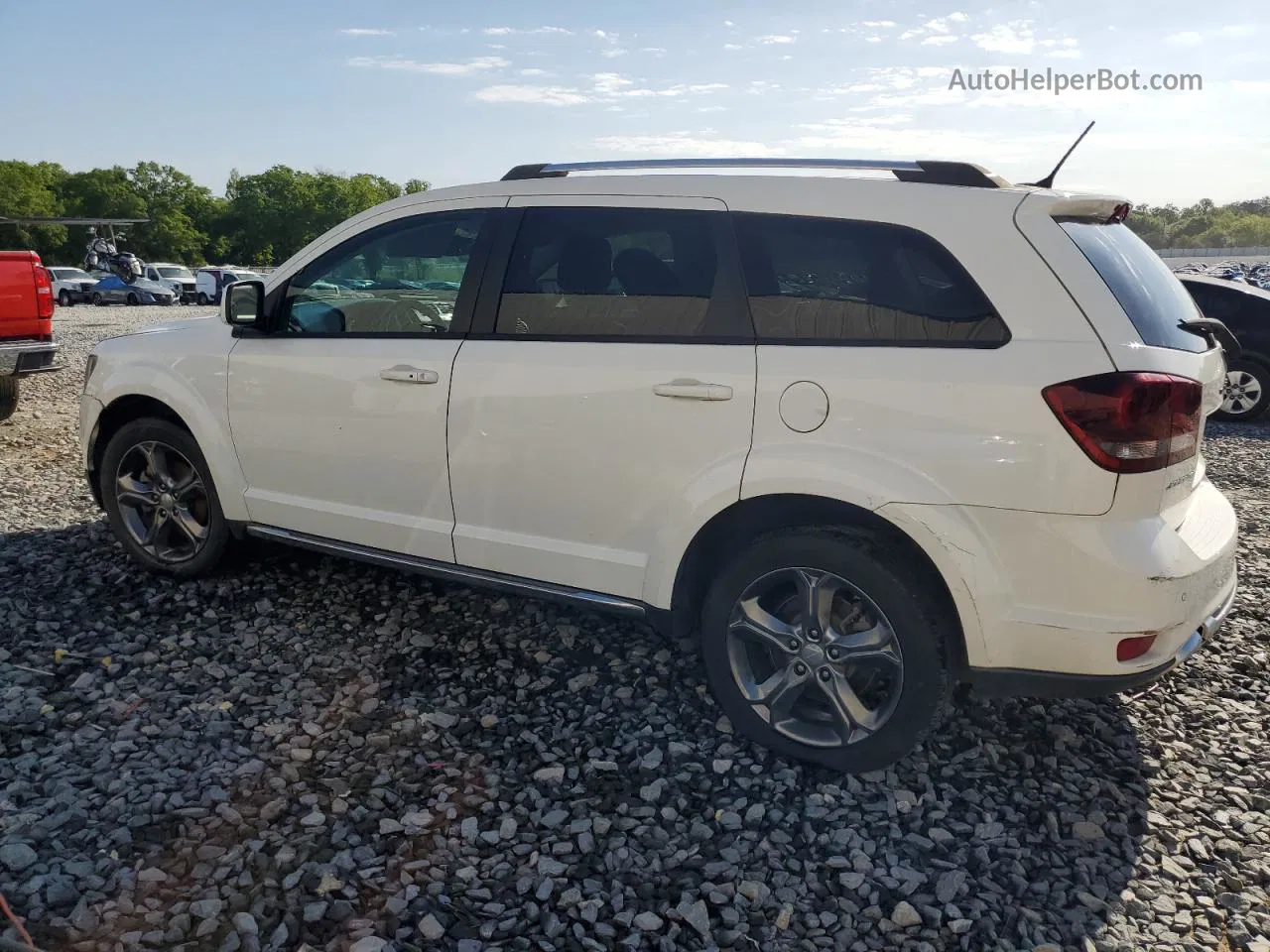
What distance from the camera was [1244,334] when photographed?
10008mm

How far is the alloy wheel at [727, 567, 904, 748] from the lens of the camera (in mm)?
3129

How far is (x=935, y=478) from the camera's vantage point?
2.90 meters

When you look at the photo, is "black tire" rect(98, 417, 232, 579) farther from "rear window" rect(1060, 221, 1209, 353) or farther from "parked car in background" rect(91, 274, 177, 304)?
"parked car in background" rect(91, 274, 177, 304)

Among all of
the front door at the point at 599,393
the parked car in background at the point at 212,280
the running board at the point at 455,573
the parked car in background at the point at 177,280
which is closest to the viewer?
the front door at the point at 599,393

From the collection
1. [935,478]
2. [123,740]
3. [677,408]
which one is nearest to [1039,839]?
[935,478]

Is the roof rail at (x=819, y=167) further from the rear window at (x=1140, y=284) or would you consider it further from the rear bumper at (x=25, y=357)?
the rear bumper at (x=25, y=357)

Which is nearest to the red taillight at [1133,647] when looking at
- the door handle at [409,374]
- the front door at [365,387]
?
the front door at [365,387]

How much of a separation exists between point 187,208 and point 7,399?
107086 mm

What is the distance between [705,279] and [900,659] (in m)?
1.45

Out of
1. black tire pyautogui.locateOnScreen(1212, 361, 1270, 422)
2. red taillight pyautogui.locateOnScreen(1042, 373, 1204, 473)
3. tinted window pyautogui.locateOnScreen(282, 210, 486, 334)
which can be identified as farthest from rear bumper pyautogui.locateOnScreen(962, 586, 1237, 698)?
black tire pyautogui.locateOnScreen(1212, 361, 1270, 422)

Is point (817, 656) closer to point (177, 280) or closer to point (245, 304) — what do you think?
point (245, 304)

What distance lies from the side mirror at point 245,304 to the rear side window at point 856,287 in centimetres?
231

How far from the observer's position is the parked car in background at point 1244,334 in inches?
394

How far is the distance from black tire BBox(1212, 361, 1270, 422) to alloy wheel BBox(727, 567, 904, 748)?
29.2 ft
